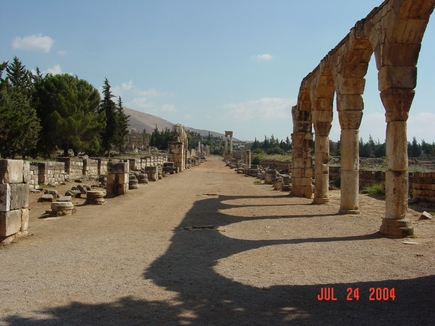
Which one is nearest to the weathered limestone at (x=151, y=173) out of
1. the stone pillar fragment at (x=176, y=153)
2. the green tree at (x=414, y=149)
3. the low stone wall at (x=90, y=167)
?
the low stone wall at (x=90, y=167)

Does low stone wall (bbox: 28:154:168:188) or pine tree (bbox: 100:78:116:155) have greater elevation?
pine tree (bbox: 100:78:116:155)

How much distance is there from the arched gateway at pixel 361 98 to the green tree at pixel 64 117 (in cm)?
2784

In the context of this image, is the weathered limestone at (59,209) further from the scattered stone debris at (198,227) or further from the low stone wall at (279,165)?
the low stone wall at (279,165)

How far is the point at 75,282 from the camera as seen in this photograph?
572cm

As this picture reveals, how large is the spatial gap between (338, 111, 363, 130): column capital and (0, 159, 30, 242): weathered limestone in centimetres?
864

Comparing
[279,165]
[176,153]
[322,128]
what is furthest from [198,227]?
[279,165]

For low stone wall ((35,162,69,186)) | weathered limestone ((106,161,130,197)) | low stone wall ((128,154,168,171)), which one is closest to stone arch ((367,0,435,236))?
weathered limestone ((106,161,130,197))

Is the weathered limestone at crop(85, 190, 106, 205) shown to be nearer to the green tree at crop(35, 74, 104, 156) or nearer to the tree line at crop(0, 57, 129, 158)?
the tree line at crop(0, 57, 129, 158)

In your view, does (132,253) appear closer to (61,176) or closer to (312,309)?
(312,309)

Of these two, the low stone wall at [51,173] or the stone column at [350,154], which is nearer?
the stone column at [350,154]

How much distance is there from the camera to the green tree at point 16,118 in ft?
88.4

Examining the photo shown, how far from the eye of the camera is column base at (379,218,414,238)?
27.8 feet

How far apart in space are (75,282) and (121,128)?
51621 millimetres
